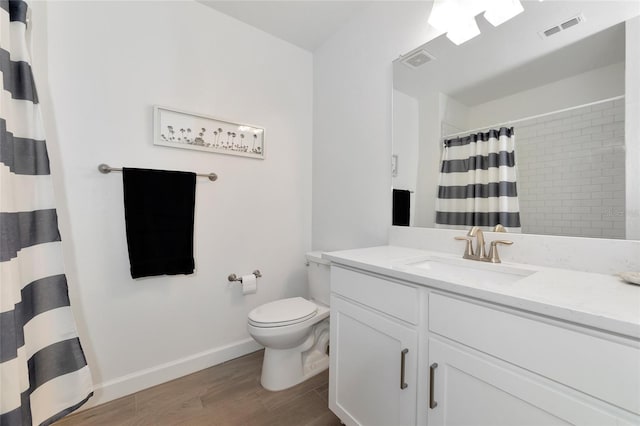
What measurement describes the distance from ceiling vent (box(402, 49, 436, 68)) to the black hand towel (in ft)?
4.86

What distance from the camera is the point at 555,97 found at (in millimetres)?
1057

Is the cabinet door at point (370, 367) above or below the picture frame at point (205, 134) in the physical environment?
below

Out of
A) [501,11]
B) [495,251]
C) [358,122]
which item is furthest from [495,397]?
[358,122]

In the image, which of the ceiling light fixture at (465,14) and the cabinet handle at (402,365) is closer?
the cabinet handle at (402,365)

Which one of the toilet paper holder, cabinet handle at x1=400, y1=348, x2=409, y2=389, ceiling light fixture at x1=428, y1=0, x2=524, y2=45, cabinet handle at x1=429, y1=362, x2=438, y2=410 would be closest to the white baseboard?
the toilet paper holder

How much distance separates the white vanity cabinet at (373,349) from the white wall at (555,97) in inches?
35.4

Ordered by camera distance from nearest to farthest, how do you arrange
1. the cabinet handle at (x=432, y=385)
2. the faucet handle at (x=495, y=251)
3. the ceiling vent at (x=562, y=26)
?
the cabinet handle at (x=432, y=385) → the ceiling vent at (x=562, y=26) → the faucet handle at (x=495, y=251)

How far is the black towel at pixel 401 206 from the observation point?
157 centimetres

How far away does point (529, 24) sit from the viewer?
113 cm

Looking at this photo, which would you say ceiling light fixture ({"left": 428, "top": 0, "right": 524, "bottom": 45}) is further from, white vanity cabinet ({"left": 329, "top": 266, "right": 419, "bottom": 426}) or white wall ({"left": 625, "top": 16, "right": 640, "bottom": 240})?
white vanity cabinet ({"left": 329, "top": 266, "right": 419, "bottom": 426})

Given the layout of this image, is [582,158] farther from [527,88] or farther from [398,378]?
[398,378]

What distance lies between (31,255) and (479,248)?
1.90 metres

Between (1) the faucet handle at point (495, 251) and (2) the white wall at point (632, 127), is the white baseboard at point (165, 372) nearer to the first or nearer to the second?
(1) the faucet handle at point (495, 251)

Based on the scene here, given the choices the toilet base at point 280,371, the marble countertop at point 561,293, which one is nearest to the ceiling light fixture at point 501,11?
the marble countertop at point 561,293
